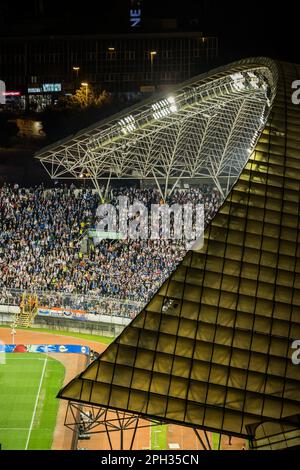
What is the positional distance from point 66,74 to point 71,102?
6991mm

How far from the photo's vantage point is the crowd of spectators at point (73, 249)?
2398 inches

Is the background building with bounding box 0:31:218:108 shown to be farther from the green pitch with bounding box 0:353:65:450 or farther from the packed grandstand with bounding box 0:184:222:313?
the green pitch with bounding box 0:353:65:450

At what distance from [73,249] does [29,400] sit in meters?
25.2

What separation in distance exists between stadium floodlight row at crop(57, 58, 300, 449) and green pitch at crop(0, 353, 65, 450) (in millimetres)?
8492

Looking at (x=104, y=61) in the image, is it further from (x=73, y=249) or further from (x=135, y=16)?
(x=73, y=249)

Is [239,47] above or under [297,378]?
above

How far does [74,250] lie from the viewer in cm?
6538

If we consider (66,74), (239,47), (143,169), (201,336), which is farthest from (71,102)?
(201,336)

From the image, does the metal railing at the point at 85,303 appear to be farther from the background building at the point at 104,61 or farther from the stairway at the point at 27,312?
the background building at the point at 104,61

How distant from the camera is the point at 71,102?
11131 centimetres

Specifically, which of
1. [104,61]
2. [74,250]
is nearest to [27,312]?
[74,250]

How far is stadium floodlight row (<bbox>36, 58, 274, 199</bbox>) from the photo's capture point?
5300cm

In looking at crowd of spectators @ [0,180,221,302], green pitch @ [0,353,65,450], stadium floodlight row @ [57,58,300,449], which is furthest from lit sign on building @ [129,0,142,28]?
stadium floodlight row @ [57,58,300,449]
